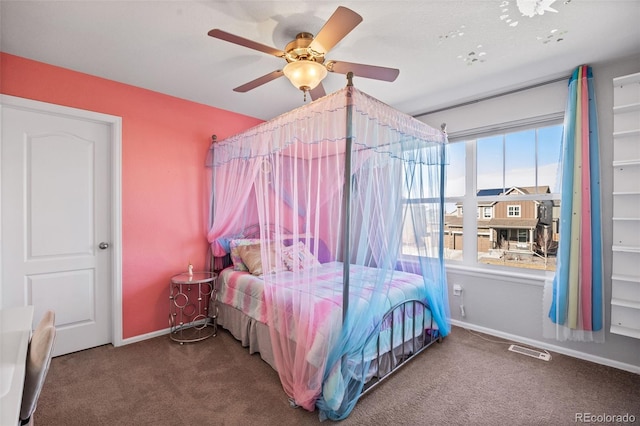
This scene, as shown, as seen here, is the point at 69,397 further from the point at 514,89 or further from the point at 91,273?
the point at 514,89

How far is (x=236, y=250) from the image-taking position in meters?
3.35

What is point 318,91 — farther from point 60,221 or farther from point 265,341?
point 60,221

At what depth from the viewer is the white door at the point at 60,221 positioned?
8.19 ft

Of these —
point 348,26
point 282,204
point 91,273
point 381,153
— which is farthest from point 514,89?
point 91,273

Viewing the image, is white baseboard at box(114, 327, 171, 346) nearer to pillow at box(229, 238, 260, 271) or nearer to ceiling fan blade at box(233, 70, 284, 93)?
pillow at box(229, 238, 260, 271)

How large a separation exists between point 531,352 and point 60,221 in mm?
4543

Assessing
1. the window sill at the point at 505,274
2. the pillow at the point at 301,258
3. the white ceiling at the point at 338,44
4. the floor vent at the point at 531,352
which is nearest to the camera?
the white ceiling at the point at 338,44

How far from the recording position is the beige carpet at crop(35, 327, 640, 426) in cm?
193

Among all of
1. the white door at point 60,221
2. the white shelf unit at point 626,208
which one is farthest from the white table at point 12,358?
the white shelf unit at point 626,208

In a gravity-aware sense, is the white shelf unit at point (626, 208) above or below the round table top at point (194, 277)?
above

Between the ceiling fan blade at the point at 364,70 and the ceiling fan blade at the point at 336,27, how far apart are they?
0.47 ft

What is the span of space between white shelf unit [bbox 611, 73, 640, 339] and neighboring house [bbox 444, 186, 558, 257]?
59 cm

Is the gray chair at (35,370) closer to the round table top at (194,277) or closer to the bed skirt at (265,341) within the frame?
the bed skirt at (265,341)

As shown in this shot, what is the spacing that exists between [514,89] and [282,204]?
2.65 m
